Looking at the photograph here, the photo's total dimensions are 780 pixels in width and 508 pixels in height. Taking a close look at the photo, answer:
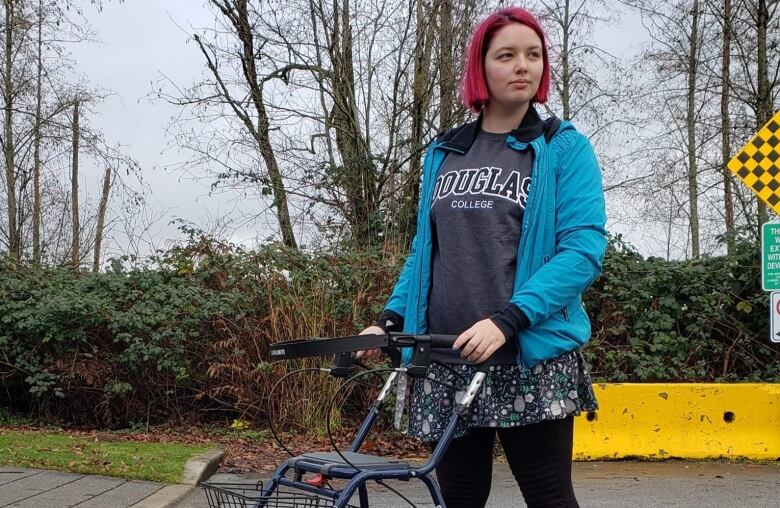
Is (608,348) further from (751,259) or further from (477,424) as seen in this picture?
(477,424)

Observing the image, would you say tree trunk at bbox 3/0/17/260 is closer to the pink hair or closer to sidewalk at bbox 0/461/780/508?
sidewalk at bbox 0/461/780/508

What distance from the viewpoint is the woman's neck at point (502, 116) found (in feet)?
8.50

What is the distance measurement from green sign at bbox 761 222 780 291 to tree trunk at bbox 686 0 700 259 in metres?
9.08

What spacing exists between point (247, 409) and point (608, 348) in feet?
12.5

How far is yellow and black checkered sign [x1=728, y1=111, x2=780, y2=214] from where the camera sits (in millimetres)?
9852

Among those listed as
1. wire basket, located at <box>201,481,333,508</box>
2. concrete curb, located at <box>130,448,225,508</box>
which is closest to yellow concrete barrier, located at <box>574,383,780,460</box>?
concrete curb, located at <box>130,448,225,508</box>

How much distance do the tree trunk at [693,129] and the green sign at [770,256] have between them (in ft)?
29.8

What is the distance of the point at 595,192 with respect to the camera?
2.42m

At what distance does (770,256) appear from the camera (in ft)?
28.1

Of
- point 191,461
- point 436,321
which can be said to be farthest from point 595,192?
point 191,461

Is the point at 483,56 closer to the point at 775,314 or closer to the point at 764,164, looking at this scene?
the point at 775,314

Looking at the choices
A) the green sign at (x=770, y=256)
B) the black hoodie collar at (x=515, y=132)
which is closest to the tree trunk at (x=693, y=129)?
the green sign at (x=770, y=256)

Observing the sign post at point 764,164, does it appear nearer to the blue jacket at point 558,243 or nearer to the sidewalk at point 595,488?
the sidewalk at point 595,488

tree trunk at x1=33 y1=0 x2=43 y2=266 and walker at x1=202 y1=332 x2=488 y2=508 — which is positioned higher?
tree trunk at x1=33 y1=0 x2=43 y2=266
